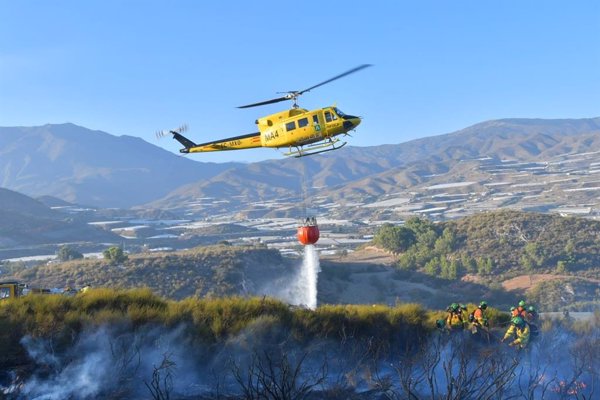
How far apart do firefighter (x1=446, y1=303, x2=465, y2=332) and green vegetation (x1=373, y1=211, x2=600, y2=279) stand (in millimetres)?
35226

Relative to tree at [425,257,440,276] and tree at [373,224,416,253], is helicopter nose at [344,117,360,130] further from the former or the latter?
tree at [373,224,416,253]

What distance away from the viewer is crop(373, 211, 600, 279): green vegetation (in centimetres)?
5281

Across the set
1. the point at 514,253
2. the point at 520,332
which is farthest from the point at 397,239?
the point at 520,332

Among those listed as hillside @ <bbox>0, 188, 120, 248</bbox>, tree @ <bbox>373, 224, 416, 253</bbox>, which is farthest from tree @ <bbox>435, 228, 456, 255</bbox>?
hillside @ <bbox>0, 188, 120, 248</bbox>

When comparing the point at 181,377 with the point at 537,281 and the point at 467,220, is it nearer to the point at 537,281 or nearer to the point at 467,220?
the point at 537,281

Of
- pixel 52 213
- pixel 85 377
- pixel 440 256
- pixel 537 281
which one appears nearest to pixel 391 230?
pixel 440 256

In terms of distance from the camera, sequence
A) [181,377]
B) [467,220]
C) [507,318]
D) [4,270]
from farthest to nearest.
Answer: [467,220] → [4,270] → [507,318] → [181,377]

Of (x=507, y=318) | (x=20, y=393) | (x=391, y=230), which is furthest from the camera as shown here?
(x=391, y=230)

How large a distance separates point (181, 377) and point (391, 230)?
52766mm

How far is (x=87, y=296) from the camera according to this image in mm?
16984

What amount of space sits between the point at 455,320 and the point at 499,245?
1790 inches

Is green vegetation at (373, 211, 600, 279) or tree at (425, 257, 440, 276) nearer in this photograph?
tree at (425, 257, 440, 276)

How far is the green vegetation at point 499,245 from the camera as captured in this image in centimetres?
5281

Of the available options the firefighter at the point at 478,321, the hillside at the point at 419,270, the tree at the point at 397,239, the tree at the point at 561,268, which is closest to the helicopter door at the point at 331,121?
the firefighter at the point at 478,321
